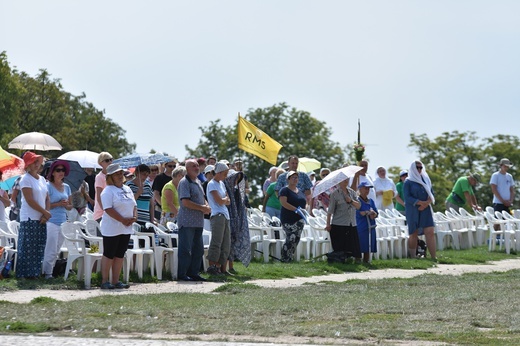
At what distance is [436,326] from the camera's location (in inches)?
460

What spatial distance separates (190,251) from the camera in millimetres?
18406

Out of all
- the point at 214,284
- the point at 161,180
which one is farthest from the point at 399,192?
the point at 214,284

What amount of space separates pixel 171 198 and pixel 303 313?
7.40 meters

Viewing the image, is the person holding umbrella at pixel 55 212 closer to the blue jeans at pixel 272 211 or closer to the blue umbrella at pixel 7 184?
the blue umbrella at pixel 7 184

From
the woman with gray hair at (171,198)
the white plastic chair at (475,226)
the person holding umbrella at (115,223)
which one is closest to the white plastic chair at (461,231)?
the white plastic chair at (475,226)

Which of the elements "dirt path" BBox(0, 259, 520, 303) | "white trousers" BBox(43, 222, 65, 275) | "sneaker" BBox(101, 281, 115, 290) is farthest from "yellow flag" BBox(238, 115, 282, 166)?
"sneaker" BBox(101, 281, 115, 290)

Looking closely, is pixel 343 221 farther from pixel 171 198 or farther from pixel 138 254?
pixel 138 254

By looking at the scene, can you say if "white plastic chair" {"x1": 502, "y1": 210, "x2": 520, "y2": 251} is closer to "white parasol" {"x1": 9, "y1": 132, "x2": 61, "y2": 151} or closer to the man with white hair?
"white parasol" {"x1": 9, "y1": 132, "x2": 61, "y2": 151}

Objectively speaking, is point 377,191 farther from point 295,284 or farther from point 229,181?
point 295,284

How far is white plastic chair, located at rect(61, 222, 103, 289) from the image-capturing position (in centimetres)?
1698

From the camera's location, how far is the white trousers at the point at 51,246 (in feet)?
57.6

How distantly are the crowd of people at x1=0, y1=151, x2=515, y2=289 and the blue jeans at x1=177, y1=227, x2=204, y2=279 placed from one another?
0.02 metres

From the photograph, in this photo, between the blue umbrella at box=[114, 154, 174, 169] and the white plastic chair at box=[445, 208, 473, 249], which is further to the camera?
the white plastic chair at box=[445, 208, 473, 249]

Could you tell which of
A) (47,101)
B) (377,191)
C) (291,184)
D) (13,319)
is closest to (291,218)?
(291,184)
